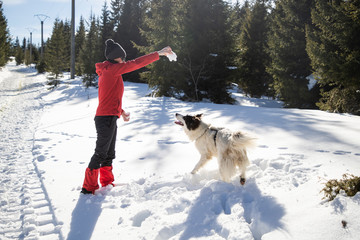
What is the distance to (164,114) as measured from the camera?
8.87 meters

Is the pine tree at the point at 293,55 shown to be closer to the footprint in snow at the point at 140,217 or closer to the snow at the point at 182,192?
the snow at the point at 182,192

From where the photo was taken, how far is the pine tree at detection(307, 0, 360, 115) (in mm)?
8281

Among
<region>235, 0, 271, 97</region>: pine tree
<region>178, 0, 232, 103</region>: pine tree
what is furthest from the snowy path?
<region>235, 0, 271, 97</region>: pine tree

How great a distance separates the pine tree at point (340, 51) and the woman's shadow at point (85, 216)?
31.2ft

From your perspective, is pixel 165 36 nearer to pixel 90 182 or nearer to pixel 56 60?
pixel 90 182

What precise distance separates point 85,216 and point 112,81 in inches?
74.4

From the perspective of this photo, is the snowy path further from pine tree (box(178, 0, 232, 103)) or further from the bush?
pine tree (box(178, 0, 232, 103))

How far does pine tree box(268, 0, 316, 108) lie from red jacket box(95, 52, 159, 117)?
1209 cm

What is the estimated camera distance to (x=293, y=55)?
43.3ft

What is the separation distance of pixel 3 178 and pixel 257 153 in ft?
15.1

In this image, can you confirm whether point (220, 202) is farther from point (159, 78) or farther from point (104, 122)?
point (159, 78)

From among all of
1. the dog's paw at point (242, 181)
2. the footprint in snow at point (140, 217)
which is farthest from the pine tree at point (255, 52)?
the footprint in snow at point (140, 217)

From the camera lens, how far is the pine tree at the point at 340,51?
27.2 ft

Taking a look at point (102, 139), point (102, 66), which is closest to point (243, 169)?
point (102, 139)
